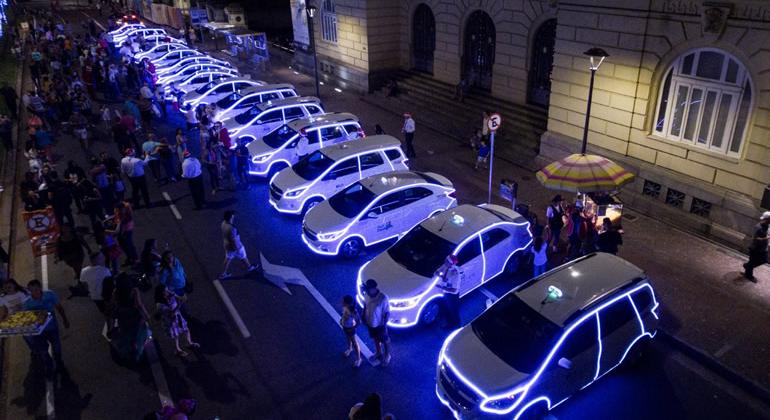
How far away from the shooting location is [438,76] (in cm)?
2441

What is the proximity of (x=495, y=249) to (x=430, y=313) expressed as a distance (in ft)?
6.53

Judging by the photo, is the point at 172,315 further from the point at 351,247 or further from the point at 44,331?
the point at 351,247

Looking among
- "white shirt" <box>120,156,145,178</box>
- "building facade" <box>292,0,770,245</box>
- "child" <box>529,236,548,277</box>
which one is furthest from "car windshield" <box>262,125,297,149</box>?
"child" <box>529,236,548,277</box>

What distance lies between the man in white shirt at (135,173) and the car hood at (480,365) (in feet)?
35.5

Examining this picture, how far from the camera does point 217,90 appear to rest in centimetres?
2306

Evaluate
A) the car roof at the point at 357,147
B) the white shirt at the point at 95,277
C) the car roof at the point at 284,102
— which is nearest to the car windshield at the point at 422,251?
the car roof at the point at 357,147

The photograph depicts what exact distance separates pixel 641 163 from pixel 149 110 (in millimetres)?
17999

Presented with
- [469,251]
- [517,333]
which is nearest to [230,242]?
[469,251]

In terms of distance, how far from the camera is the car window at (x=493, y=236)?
1073cm

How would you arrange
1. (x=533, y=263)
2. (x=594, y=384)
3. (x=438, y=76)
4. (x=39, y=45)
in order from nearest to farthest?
1. (x=594, y=384)
2. (x=533, y=263)
3. (x=438, y=76)
4. (x=39, y=45)

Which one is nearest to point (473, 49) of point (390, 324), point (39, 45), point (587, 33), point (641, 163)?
point (587, 33)

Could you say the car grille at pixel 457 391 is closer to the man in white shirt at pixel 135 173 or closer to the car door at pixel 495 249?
the car door at pixel 495 249

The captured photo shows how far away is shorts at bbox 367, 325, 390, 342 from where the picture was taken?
8.85 metres

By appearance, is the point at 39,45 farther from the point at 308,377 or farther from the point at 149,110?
the point at 308,377
